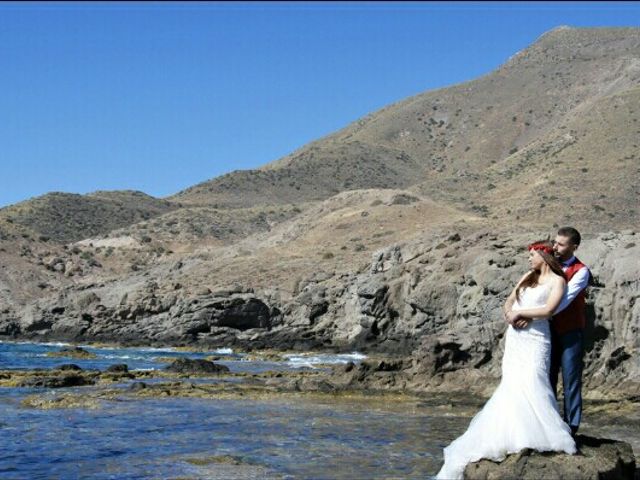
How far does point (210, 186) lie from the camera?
148m

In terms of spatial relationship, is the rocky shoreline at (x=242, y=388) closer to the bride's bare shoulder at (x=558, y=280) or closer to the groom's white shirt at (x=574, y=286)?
the groom's white shirt at (x=574, y=286)

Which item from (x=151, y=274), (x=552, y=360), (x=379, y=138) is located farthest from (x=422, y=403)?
(x=379, y=138)

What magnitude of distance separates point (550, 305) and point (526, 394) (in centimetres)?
101

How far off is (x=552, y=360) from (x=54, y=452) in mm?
8739

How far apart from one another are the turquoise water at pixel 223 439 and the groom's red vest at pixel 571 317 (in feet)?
11.7

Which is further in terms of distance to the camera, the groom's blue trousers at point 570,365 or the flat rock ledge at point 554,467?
the groom's blue trousers at point 570,365

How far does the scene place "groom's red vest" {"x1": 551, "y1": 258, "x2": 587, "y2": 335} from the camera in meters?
10.5

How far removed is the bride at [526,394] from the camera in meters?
9.94

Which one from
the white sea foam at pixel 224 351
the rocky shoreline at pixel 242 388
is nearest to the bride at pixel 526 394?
the rocky shoreline at pixel 242 388

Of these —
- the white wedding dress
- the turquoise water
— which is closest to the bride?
the white wedding dress

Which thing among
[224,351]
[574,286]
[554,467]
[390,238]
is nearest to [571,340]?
[574,286]

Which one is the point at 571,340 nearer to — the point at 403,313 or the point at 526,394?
the point at 526,394

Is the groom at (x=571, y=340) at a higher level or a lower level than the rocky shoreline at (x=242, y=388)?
higher

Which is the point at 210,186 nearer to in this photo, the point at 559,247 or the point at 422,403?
the point at 422,403
